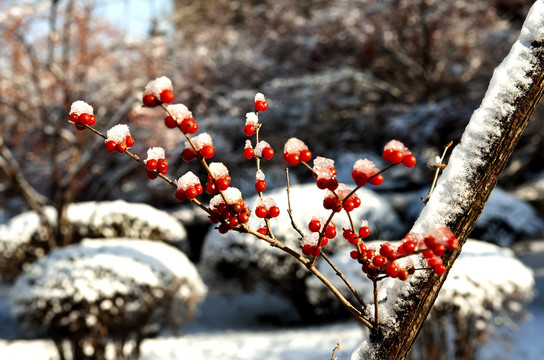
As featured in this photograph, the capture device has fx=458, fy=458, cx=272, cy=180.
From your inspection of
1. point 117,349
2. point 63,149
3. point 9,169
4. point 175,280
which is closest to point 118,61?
point 63,149

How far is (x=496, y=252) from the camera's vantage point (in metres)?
4.11

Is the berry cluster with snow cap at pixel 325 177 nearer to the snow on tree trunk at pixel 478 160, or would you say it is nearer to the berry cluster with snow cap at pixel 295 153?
the berry cluster with snow cap at pixel 295 153

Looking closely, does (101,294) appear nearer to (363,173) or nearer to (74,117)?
(74,117)

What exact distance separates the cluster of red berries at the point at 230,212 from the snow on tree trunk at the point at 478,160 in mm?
412

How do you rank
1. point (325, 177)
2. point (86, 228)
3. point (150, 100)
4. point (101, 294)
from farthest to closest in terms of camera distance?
point (86, 228)
point (101, 294)
point (325, 177)
point (150, 100)

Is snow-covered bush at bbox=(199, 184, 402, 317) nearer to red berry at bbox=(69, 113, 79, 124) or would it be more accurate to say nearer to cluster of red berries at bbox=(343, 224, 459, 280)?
cluster of red berries at bbox=(343, 224, 459, 280)

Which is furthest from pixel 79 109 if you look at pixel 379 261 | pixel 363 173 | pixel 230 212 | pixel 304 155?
pixel 379 261

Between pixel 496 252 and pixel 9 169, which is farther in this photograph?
pixel 9 169

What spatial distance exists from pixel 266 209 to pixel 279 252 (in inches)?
186

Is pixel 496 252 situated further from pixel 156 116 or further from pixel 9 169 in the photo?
pixel 156 116

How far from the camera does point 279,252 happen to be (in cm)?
573

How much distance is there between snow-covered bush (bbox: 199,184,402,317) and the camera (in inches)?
227

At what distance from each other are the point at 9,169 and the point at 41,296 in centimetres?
191

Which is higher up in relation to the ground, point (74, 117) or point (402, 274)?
point (74, 117)
